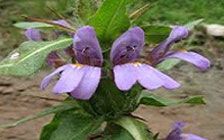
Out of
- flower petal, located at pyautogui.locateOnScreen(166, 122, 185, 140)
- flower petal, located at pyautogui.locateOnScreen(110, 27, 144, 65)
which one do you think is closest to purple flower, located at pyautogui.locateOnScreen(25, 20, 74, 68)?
flower petal, located at pyautogui.locateOnScreen(110, 27, 144, 65)

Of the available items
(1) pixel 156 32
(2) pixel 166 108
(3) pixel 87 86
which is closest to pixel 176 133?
(1) pixel 156 32

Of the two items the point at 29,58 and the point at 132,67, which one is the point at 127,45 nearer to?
the point at 132,67

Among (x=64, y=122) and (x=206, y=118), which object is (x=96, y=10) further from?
(x=206, y=118)

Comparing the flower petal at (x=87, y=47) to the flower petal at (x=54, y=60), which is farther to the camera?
the flower petal at (x=54, y=60)

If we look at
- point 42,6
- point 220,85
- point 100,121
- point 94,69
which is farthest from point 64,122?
point 42,6

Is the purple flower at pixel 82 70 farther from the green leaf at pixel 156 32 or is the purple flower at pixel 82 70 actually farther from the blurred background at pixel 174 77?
the blurred background at pixel 174 77

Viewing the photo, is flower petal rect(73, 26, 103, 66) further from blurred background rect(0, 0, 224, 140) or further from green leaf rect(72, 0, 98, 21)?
blurred background rect(0, 0, 224, 140)

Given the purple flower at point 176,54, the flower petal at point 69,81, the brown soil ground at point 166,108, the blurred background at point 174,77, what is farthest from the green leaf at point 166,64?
the brown soil ground at point 166,108
